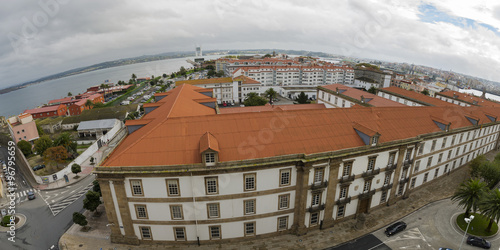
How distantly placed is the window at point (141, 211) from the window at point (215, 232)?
8374 millimetres

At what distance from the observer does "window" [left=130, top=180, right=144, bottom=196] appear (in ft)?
93.2

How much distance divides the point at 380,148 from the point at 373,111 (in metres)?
8.90

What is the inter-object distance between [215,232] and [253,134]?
46.5ft

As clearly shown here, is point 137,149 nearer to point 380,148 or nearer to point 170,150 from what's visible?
point 170,150

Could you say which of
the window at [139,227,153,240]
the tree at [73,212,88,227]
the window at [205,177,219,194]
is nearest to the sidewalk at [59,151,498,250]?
the window at [139,227,153,240]

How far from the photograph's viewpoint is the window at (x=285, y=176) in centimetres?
3036

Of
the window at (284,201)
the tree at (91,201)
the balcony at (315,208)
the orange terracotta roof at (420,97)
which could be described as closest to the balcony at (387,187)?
the balcony at (315,208)

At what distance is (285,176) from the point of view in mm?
30719

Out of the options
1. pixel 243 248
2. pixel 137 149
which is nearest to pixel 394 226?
pixel 243 248

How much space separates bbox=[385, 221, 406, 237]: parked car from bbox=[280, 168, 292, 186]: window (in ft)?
55.5

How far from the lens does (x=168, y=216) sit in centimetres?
3034

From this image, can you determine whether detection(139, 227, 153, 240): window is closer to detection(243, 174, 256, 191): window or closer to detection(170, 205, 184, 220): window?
detection(170, 205, 184, 220): window

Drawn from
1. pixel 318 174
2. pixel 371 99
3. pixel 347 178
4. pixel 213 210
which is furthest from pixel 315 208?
pixel 371 99

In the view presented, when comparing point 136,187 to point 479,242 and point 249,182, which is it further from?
point 479,242
